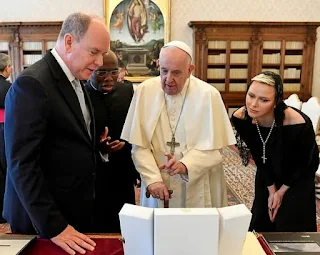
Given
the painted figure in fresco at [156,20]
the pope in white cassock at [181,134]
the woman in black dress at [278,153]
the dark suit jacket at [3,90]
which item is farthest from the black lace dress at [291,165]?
the painted figure in fresco at [156,20]

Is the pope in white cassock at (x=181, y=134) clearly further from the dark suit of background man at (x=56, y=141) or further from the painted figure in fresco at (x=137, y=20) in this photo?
the painted figure in fresco at (x=137, y=20)

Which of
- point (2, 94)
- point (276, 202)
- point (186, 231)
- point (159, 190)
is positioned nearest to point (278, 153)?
point (276, 202)

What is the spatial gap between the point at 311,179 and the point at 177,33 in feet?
21.9

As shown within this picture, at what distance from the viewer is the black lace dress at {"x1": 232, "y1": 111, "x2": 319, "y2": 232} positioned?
210 cm

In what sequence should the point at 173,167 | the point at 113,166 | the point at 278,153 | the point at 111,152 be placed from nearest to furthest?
the point at 173,167 < the point at 278,153 < the point at 111,152 < the point at 113,166

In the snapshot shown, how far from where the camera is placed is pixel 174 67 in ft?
6.50

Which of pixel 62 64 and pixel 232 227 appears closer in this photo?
pixel 232 227

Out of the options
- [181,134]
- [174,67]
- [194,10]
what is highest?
[194,10]

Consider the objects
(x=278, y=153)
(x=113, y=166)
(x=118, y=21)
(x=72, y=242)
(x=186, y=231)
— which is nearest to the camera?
(x=186, y=231)

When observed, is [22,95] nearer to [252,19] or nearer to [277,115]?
[277,115]

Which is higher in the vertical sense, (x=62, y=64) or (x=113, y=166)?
(x=62, y=64)

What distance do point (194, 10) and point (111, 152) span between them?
6.75 m

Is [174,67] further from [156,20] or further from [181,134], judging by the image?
[156,20]

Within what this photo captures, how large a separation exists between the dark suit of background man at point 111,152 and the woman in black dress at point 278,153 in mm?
731
